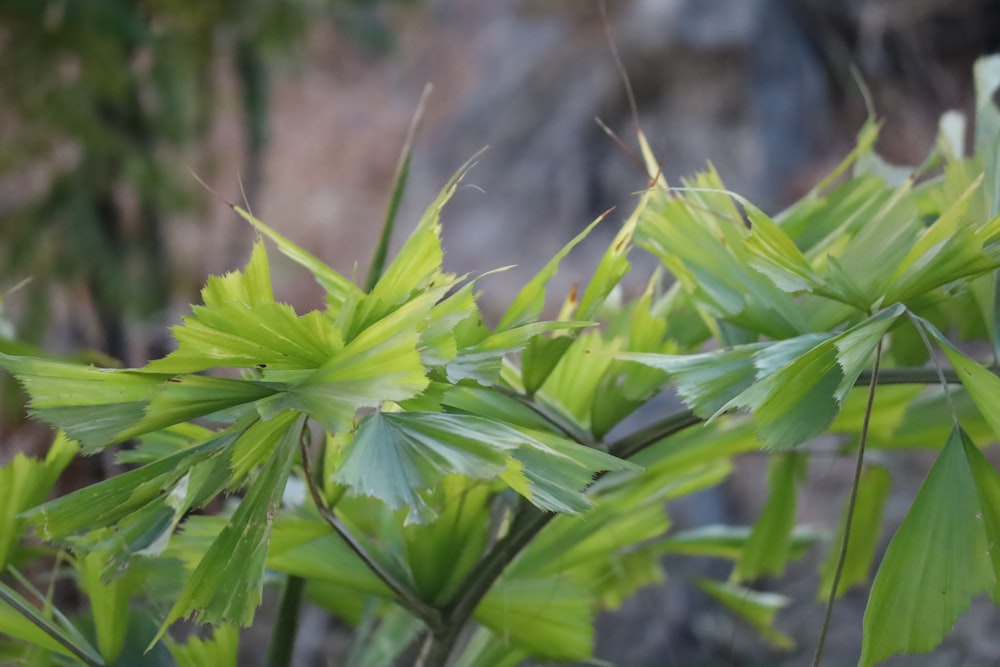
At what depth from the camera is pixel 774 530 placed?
583mm

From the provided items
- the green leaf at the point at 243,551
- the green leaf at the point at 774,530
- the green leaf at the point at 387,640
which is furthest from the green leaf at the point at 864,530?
the green leaf at the point at 243,551

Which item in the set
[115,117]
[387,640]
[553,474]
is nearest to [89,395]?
[553,474]

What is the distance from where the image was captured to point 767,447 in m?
0.34

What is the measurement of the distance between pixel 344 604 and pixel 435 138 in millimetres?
3507

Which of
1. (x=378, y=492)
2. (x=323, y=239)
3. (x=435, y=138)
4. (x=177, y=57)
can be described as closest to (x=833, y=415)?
(x=378, y=492)

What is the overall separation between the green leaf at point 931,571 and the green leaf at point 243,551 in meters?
0.22

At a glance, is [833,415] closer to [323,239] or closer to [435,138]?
[435,138]

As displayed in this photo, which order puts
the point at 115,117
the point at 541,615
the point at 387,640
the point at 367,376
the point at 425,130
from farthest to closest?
the point at 425,130, the point at 115,117, the point at 387,640, the point at 541,615, the point at 367,376

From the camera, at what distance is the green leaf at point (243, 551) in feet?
1.02

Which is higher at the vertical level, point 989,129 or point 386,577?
point 989,129

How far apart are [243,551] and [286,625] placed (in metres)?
0.18

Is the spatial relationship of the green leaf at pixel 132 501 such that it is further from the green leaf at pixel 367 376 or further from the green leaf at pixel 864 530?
the green leaf at pixel 864 530

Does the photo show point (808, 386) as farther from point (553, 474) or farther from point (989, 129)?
point (989, 129)

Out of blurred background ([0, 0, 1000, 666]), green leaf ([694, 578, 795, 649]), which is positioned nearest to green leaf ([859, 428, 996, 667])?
blurred background ([0, 0, 1000, 666])
